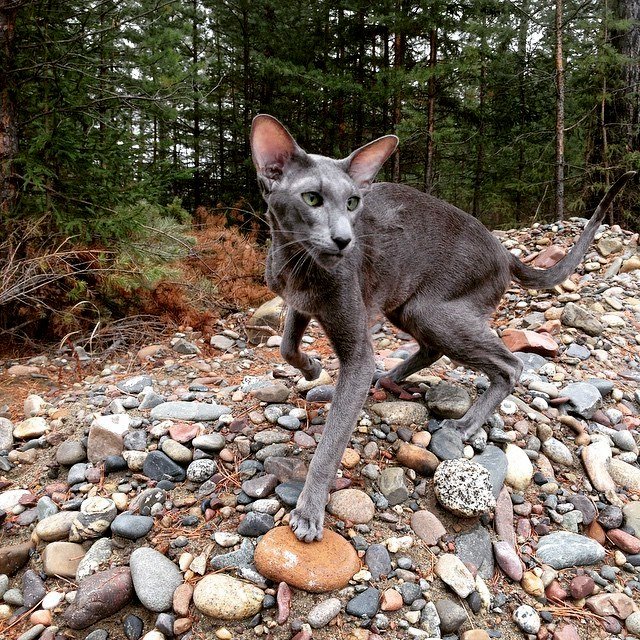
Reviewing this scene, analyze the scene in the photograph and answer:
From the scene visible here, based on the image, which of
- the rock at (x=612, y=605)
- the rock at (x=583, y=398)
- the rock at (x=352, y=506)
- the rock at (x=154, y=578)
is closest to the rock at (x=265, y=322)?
the rock at (x=352, y=506)

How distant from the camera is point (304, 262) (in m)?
2.15

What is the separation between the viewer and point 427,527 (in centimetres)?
202

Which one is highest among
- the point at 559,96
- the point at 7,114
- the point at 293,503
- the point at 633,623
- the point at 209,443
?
the point at 559,96

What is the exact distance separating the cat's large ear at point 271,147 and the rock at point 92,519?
5.12 feet

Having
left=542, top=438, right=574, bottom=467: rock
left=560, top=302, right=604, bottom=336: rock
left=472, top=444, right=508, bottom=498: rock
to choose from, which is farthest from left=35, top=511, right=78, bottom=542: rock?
left=560, top=302, right=604, bottom=336: rock

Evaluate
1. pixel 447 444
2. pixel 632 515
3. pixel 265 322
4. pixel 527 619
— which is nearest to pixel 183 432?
pixel 447 444

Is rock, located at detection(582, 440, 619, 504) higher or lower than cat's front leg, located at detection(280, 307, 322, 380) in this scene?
lower

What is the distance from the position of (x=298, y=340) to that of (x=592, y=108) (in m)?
7.10

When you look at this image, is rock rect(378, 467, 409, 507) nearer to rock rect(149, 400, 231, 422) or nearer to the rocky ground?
the rocky ground

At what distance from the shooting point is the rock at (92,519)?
6.37 ft

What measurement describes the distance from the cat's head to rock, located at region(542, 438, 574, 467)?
1652 millimetres

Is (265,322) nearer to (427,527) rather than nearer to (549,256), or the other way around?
(427,527)

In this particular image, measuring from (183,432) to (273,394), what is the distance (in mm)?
571

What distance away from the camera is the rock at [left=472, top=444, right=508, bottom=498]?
2227mm
